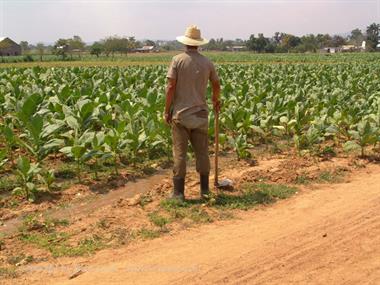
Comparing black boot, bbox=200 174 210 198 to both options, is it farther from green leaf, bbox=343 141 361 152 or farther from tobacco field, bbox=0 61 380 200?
green leaf, bbox=343 141 361 152

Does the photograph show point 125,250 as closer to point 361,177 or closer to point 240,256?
point 240,256

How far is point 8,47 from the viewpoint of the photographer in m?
80.9

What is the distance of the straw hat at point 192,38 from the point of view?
5.43m

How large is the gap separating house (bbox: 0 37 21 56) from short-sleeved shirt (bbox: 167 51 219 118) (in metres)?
78.3

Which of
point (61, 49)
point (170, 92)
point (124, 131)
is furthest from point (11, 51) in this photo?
point (170, 92)

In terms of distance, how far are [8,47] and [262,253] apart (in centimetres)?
8451

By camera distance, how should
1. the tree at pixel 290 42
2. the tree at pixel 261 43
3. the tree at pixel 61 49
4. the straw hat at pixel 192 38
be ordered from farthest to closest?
1. the tree at pixel 290 42
2. the tree at pixel 261 43
3. the tree at pixel 61 49
4. the straw hat at pixel 192 38

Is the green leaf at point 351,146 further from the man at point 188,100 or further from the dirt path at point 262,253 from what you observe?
the man at point 188,100

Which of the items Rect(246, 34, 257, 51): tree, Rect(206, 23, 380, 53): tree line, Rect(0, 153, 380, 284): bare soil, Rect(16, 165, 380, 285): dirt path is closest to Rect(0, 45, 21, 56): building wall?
Rect(206, 23, 380, 53): tree line

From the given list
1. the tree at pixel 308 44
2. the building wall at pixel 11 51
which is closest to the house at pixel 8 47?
the building wall at pixel 11 51

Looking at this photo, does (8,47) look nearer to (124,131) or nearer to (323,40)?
(323,40)

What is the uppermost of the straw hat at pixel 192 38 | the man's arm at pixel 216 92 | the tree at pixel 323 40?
the tree at pixel 323 40

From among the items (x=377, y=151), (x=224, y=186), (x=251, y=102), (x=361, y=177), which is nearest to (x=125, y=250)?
(x=224, y=186)

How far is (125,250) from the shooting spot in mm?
4465
